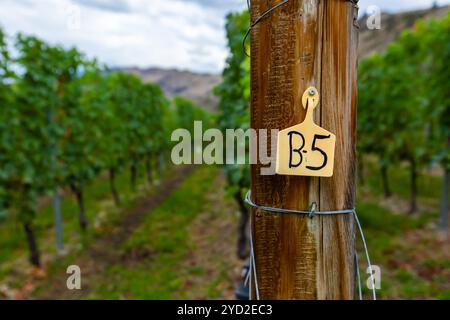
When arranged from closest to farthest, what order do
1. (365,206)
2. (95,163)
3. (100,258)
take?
1. (100,258)
2. (95,163)
3. (365,206)

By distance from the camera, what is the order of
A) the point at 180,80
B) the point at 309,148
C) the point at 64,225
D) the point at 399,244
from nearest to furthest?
the point at 309,148 < the point at 399,244 < the point at 64,225 < the point at 180,80

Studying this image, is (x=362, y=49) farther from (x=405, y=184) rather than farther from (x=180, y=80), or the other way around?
(x=180, y=80)

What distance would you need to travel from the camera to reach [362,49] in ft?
265

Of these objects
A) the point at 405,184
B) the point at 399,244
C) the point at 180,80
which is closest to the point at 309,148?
the point at 399,244

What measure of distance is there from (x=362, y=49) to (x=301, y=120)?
9090cm

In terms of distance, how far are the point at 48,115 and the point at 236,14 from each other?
554cm

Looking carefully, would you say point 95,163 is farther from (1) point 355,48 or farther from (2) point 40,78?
(1) point 355,48

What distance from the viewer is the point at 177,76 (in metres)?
188

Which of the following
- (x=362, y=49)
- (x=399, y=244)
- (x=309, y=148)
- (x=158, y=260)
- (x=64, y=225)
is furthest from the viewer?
(x=362, y=49)

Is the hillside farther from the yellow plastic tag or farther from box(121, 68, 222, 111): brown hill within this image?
the yellow plastic tag

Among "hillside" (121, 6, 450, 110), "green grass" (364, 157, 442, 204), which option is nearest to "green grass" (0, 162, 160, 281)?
"hillside" (121, 6, 450, 110)

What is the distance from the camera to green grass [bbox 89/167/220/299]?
644 centimetres
